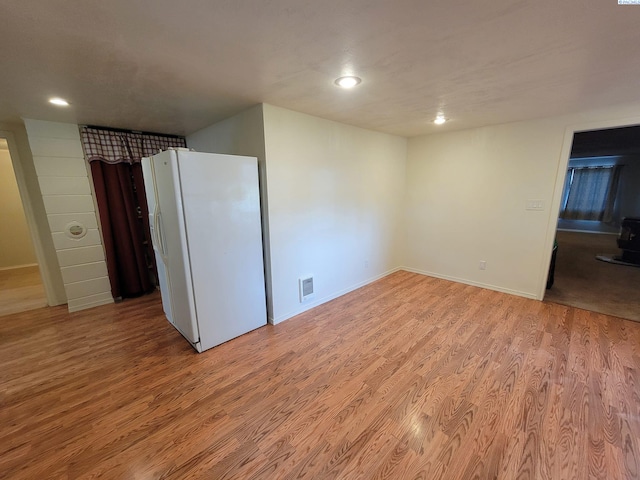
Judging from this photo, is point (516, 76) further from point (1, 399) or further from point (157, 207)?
point (1, 399)

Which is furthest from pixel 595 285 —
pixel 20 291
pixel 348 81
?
pixel 20 291

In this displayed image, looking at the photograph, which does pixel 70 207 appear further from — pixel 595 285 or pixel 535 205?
pixel 595 285

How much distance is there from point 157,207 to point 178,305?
948mm

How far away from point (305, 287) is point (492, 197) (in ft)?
9.15

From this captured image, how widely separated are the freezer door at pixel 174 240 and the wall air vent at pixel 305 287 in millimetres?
1148

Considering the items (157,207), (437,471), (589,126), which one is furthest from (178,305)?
(589,126)

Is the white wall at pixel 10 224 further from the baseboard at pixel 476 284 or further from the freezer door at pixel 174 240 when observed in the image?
the baseboard at pixel 476 284

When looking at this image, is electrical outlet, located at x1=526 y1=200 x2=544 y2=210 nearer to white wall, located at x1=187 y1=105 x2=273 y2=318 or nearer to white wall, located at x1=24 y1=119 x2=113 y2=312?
white wall, located at x1=187 y1=105 x2=273 y2=318

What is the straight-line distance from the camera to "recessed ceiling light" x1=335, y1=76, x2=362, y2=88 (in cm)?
187

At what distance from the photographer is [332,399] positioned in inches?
69.9

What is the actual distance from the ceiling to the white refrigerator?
0.61m

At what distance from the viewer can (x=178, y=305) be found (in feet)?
8.07

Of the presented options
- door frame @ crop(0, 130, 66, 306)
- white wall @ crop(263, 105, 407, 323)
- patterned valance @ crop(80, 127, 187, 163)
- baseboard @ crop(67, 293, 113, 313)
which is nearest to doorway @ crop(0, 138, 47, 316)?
door frame @ crop(0, 130, 66, 306)

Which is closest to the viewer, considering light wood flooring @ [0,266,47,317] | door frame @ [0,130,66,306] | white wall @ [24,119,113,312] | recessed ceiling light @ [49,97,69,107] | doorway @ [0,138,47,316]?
recessed ceiling light @ [49,97,69,107]
